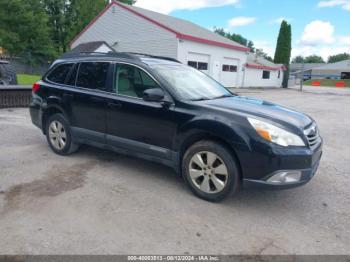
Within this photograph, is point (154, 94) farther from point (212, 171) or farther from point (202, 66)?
point (202, 66)

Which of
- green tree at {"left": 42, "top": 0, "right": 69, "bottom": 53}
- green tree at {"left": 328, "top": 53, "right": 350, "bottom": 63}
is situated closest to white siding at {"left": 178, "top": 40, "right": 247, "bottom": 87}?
green tree at {"left": 42, "top": 0, "right": 69, "bottom": 53}

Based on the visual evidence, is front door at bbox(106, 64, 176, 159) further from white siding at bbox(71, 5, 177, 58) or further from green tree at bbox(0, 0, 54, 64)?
green tree at bbox(0, 0, 54, 64)

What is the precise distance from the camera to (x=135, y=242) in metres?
2.68

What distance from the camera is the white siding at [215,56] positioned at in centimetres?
1992

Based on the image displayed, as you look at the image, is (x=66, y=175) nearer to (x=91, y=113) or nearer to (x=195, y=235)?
(x=91, y=113)

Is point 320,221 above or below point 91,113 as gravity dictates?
below

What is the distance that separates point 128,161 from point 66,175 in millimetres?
1047

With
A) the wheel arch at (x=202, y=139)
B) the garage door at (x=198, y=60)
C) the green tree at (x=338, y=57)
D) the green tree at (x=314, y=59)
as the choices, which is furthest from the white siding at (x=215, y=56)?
the green tree at (x=314, y=59)

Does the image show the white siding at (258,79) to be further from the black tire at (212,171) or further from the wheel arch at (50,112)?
→ the black tire at (212,171)

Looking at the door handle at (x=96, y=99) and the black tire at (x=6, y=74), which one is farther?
the black tire at (x=6, y=74)

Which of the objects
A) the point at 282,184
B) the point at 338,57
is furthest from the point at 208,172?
the point at 338,57

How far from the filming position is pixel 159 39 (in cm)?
2012

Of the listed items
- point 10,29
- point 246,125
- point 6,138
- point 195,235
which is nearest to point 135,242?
point 195,235

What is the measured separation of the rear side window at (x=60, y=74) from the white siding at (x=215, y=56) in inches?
584
